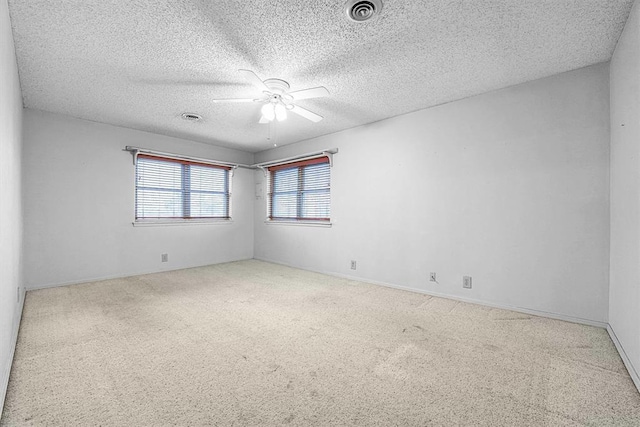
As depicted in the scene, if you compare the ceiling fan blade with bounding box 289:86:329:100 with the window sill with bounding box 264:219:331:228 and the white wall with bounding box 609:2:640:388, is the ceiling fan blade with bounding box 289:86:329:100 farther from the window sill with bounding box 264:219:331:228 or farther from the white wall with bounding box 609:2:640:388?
the window sill with bounding box 264:219:331:228

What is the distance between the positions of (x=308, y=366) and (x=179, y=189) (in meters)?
4.18

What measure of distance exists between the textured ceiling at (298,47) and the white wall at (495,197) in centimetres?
33

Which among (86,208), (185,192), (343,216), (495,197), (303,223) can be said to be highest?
(185,192)

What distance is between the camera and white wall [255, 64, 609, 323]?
249 centimetres

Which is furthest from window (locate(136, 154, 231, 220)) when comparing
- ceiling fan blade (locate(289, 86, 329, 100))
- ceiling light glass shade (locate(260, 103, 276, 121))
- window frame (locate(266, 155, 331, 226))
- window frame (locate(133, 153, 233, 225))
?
ceiling fan blade (locate(289, 86, 329, 100))

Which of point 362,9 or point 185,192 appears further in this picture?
point 185,192

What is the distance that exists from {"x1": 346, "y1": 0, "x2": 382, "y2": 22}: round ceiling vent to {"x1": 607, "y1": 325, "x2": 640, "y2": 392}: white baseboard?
2684 mm

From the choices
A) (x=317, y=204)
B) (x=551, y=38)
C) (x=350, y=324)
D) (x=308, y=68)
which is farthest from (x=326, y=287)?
(x=551, y=38)

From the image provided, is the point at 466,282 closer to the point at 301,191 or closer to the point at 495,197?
the point at 495,197

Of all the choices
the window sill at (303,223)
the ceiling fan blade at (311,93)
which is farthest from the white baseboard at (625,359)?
the window sill at (303,223)

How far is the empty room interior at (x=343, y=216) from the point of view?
1604 millimetres

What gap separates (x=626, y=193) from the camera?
6.48 ft

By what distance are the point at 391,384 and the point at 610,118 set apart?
284 cm

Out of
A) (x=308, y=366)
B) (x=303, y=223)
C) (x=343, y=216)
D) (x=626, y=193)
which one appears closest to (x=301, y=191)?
(x=303, y=223)
